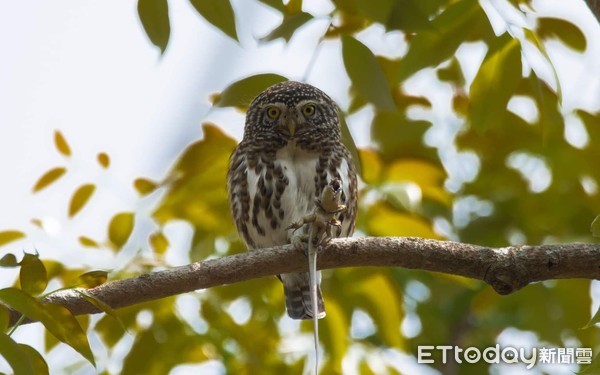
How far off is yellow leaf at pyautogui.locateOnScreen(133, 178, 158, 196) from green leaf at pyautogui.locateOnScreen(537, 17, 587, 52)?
137cm

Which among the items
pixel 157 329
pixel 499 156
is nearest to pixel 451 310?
pixel 499 156

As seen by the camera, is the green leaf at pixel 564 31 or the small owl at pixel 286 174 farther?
the small owl at pixel 286 174

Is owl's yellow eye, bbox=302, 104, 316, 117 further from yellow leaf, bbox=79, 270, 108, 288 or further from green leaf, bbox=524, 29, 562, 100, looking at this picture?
yellow leaf, bbox=79, 270, 108, 288

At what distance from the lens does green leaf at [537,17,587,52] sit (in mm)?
3119

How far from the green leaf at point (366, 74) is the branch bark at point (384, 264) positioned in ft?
1.23

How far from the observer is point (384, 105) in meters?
2.63

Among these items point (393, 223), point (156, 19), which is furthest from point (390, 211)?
point (156, 19)

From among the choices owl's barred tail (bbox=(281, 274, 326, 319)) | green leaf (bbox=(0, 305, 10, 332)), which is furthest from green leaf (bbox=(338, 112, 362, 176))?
owl's barred tail (bbox=(281, 274, 326, 319))

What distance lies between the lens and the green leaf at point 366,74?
8.64ft

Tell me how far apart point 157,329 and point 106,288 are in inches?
38.1

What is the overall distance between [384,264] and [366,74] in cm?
51

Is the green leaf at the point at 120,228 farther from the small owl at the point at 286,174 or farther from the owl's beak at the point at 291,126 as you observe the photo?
the owl's beak at the point at 291,126

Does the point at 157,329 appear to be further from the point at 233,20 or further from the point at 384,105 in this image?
the point at 233,20

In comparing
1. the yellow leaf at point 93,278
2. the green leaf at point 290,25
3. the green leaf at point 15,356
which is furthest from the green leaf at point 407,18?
the green leaf at point 15,356
